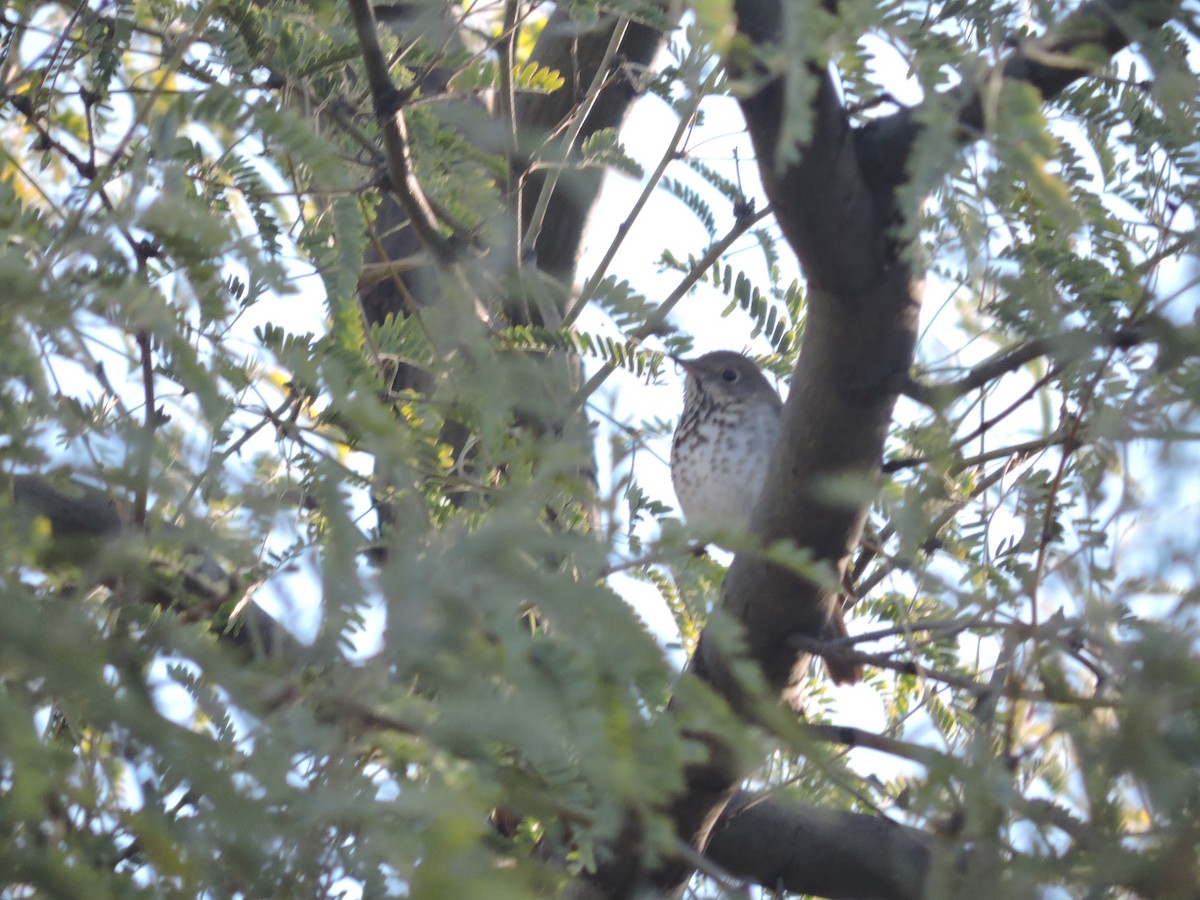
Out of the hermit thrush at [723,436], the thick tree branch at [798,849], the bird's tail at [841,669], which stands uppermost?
the hermit thrush at [723,436]

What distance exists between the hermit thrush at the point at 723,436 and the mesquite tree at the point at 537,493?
116 centimetres

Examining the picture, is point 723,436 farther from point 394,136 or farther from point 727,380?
point 394,136

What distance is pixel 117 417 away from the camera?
1.74 meters

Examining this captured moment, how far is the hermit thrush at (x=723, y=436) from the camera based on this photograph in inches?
140

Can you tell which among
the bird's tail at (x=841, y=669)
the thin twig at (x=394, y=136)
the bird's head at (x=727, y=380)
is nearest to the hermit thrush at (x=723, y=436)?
the bird's head at (x=727, y=380)

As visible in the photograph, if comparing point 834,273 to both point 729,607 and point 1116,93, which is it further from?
point 729,607

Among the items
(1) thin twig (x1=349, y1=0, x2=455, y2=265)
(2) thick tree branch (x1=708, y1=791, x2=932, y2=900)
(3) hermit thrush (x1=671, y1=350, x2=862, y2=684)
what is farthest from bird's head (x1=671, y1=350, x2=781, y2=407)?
(1) thin twig (x1=349, y1=0, x2=455, y2=265)

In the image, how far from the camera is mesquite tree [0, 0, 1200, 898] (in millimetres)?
1039

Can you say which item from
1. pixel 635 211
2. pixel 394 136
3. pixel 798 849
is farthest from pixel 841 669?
pixel 394 136

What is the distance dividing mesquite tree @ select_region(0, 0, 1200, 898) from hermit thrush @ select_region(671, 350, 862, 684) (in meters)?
1.16

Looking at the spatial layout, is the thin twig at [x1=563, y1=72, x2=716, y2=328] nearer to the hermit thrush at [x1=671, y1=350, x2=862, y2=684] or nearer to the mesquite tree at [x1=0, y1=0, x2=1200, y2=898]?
the mesquite tree at [x1=0, y1=0, x2=1200, y2=898]

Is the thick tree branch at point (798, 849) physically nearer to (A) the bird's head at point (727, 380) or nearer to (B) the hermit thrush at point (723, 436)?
(B) the hermit thrush at point (723, 436)

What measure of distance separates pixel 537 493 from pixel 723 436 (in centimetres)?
232

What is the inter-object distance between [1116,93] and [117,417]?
150cm
